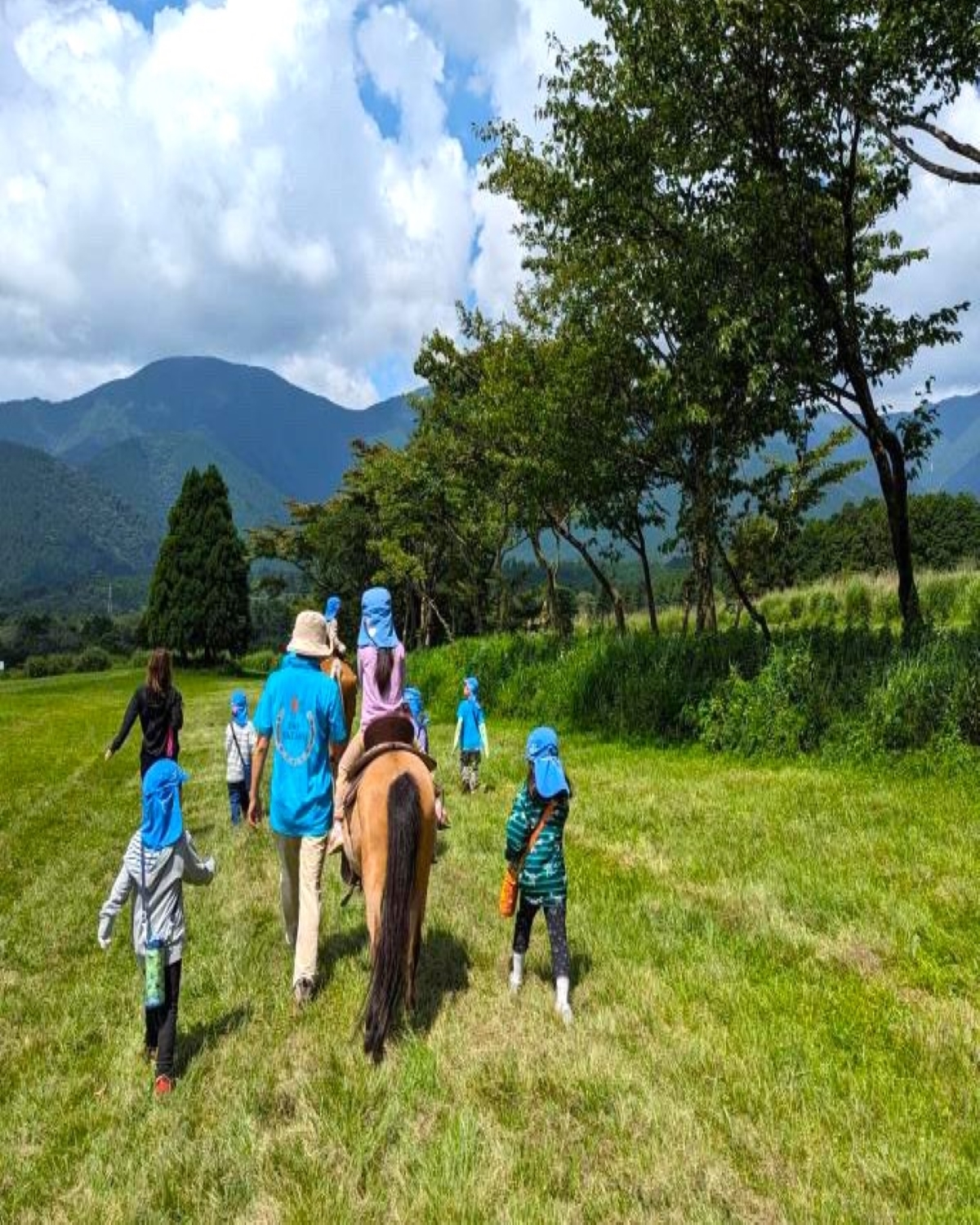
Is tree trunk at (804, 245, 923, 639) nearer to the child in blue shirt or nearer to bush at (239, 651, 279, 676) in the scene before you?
the child in blue shirt

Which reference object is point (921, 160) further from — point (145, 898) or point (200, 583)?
point (200, 583)

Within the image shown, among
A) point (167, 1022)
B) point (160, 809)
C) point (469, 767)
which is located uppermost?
point (160, 809)

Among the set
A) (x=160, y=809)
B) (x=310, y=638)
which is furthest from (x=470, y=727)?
(x=160, y=809)

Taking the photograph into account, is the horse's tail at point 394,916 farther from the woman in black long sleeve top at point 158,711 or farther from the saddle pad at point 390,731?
the woman in black long sleeve top at point 158,711

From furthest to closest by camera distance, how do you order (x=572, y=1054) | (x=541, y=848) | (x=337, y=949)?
(x=337, y=949) → (x=541, y=848) → (x=572, y=1054)

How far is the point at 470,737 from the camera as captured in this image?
1204 cm

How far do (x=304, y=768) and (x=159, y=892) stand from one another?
120 centimetres

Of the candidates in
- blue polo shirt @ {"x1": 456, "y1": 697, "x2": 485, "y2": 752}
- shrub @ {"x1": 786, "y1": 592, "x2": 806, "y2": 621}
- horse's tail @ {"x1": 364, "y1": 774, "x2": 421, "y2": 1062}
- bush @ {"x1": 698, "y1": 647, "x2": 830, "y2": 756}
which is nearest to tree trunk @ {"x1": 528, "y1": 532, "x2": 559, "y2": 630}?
shrub @ {"x1": 786, "y1": 592, "x2": 806, "y2": 621}

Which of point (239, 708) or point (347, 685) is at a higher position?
point (347, 685)

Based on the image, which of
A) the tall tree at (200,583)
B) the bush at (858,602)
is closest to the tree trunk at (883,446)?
the bush at (858,602)

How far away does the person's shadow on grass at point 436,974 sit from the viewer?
5.05 meters

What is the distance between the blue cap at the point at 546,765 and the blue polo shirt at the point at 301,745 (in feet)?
4.46

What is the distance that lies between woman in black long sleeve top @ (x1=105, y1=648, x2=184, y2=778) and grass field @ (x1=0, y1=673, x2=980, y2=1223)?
1.61 meters

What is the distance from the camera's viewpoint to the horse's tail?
4.44 m
